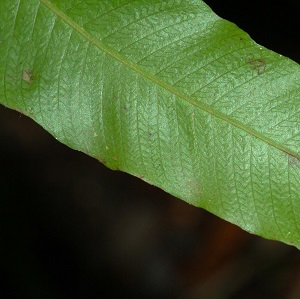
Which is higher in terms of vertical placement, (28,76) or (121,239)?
(28,76)

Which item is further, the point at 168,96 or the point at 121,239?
the point at 121,239

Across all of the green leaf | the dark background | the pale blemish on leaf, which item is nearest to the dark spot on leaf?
the green leaf

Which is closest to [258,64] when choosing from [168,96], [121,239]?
[168,96]

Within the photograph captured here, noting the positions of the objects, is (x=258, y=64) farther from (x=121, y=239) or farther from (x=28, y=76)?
(x=121, y=239)

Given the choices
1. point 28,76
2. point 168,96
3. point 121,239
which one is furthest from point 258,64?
point 121,239

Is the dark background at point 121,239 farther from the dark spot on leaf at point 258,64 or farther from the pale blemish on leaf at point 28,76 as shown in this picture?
the dark spot on leaf at point 258,64

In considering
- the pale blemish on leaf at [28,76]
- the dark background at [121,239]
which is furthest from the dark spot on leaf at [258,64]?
the dark background at [121,239]

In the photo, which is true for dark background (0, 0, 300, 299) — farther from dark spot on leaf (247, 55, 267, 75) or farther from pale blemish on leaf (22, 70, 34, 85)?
dark spot on leaf (247, 55, 267, 75)

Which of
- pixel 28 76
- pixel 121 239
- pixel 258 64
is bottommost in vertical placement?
pixel 121 239
